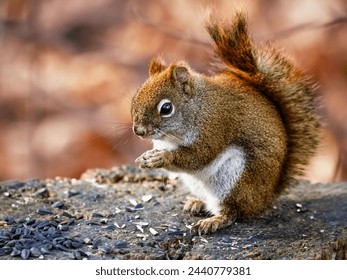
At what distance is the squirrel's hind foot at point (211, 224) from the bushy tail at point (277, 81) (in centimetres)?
24

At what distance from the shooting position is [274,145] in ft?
10.3

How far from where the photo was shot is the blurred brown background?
4969 mm

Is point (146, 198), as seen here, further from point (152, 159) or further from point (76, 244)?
point (76, 244)

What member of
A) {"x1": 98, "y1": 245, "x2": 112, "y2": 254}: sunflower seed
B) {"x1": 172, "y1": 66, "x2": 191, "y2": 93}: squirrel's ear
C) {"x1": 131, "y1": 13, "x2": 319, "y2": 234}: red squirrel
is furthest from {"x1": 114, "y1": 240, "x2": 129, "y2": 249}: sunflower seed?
{"x1": 172, "y1": 66, "x2": 191, "y2": 93}: squirrel's ear

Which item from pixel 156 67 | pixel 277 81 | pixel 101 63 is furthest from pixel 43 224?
pixel 101 63

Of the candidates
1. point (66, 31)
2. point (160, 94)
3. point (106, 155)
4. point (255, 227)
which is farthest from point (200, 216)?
point (66, 31)

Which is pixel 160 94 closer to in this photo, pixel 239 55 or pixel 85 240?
pixel 239 55

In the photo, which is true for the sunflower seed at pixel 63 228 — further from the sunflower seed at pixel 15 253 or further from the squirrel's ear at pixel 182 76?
the squirrel's ear at pixel 182 76

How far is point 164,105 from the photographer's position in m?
3.12

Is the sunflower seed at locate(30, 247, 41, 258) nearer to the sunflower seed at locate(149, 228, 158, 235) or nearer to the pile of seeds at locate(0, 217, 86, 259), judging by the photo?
the pile of seeds at locate(0, 217, 86, 259)

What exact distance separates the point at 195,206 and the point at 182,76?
18.0 inches

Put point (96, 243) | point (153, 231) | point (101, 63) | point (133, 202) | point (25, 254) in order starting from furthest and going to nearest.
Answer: point (101, 63) → point (133, 202) → point (153, 231) → point (96, 243) → point (25, 254)

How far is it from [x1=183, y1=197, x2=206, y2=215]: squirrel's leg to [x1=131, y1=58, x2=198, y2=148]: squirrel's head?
0.25 metres

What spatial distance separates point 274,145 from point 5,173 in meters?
2.34
